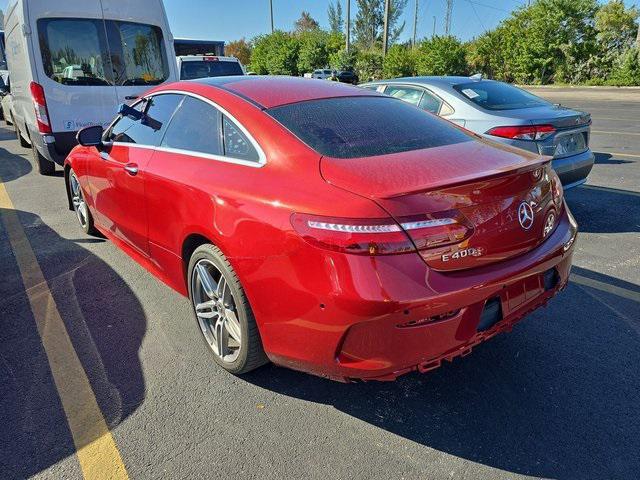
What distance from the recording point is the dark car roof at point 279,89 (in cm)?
290

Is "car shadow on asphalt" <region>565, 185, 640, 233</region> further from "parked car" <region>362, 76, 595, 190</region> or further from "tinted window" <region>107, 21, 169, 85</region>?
"tinted window" <region>107, 21, 169, 85</region>

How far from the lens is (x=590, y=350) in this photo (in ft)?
9.75

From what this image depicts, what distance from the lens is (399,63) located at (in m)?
36.2

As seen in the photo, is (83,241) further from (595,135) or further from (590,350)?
(595,135)

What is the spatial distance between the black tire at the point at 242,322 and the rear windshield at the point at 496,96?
406 centimetres

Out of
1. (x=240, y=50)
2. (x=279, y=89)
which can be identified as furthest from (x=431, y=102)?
(x=240, y=50)

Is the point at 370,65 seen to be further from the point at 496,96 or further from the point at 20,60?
the point at 496,96

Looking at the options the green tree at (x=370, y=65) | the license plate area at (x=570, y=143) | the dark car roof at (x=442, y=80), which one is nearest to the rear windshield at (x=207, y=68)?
the dark car roof at (x=442, y=80)

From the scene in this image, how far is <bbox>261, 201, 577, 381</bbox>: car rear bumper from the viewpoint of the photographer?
1981 millimetres

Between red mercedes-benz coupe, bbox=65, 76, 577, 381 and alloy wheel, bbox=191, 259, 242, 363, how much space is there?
1cm

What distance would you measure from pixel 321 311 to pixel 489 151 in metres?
1.34

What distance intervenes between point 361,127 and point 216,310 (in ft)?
4.40

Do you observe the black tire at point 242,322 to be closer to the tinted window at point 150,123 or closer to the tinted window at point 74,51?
the tinted window at point 150,123

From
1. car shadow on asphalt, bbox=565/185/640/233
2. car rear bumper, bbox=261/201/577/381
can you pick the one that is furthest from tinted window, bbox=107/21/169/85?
car rear bumper, bbox=261/201/577/381
